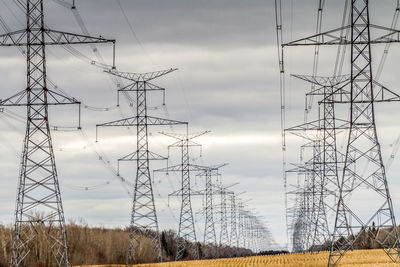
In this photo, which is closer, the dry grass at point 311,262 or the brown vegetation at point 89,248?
the dry grass at point 311,262

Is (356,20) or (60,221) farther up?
(356,20)

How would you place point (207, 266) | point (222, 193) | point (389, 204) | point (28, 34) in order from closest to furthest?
1. point (389, 204)
2. point (28, 34)
3. point (207, 266)
4. point (222, 193)

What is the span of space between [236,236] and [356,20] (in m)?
93.0

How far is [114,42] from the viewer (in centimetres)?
4669

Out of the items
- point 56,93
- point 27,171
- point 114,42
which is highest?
point 114,42

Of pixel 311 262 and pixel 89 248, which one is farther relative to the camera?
pixel 89 248

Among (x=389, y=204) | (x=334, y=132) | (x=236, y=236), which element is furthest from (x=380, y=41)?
(x=236, y=236)

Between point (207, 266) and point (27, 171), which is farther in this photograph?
point (207, 266)

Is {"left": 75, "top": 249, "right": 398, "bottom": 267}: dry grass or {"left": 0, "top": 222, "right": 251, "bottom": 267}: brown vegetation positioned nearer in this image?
{"left": 75, "top": 249, "right": 398, "bottom": 267}: dry grass

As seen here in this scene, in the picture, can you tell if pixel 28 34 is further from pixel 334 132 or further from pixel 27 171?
pixel 334 132

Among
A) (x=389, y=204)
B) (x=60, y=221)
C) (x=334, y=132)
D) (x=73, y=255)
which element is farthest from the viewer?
(x=73, y=255)

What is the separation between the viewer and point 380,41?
145 ft

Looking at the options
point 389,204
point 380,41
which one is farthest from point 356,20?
point 389,204

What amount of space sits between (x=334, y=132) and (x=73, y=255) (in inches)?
1099
